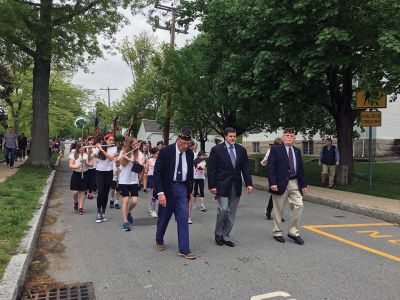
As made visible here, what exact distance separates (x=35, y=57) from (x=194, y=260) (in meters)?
17.2

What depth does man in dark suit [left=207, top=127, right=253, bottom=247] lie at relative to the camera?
6.82m

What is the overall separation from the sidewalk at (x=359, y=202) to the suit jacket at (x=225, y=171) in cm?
441

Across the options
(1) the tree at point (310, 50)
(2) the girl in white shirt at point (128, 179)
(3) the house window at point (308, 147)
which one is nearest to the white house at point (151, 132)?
(3) the house window at point (308, 147)

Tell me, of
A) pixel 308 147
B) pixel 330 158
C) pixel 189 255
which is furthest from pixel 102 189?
pixel 308 147

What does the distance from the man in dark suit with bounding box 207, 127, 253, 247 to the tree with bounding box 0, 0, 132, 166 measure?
13.9 metres

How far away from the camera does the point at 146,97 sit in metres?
49.2

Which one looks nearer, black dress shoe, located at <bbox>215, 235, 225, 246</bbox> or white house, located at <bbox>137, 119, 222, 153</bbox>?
black dress shoe, located at <bbox>215, 235, 225, 246</bbox>

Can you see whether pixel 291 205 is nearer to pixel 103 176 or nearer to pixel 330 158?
pixel 103 176

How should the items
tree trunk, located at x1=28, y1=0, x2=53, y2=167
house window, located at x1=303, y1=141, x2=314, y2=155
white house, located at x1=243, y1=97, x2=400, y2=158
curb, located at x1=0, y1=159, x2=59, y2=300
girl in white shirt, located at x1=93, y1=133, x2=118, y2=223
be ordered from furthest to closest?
house window, located at x1=303, y1=141, x2=314, y2=155
white house, located at x1=243, y1=97, x2=400, y2=158
tree trunk, located at x1=28, y1=0, x2=53, y2=167
girl in white shirt, located at x1=93, y1=133, x2=118, y2=223
curb, located at x1=0, y1=159, x2=59, y2=300

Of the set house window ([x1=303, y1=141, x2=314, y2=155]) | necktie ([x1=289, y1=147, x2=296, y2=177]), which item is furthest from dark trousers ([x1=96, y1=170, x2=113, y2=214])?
house window ([x1=303, y1=141, x2=314, y2=155])

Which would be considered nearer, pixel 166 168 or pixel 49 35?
pixel 166 168

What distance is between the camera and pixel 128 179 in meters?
8.15

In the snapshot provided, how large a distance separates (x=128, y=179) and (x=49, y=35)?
13.0 m

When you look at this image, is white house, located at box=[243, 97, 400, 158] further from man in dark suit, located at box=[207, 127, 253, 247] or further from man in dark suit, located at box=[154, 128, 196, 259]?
man in dark suit, located at box=[154, 128, 196, 259]
